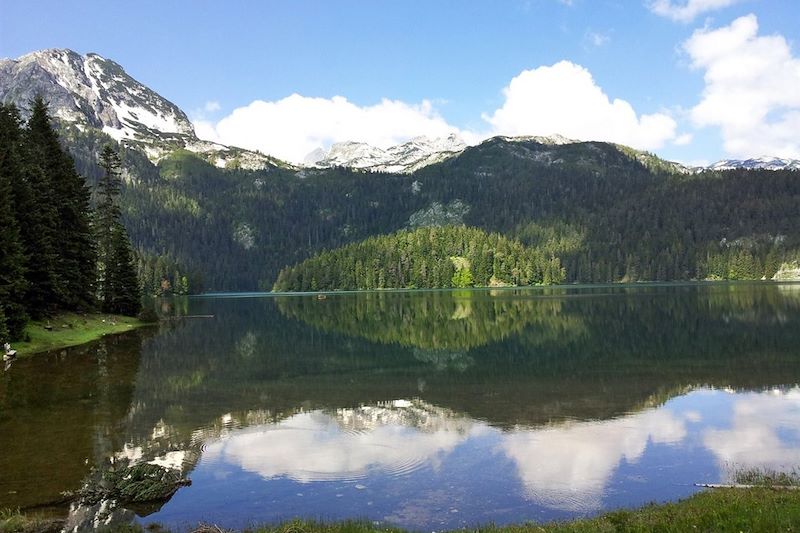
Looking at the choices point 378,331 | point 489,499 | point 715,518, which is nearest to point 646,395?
point 489,499

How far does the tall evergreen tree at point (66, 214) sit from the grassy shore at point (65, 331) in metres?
2.20

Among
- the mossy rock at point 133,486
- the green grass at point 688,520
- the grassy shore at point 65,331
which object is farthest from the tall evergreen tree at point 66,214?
the green grass at point 688,520

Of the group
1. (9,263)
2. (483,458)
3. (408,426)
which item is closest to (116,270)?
(9,263)

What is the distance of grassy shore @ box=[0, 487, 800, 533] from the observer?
12.5 metres

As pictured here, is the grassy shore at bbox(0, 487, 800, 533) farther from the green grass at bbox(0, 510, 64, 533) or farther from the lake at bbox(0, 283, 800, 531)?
the lake at bbox(0, 283, 800, 531)

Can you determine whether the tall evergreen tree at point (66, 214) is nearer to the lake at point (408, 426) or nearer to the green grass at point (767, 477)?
the lake at point (408, 426)

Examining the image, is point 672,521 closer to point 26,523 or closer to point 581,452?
point 581,452

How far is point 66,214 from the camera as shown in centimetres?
6556

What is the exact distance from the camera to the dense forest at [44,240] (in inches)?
1822

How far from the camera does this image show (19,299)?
49938mm

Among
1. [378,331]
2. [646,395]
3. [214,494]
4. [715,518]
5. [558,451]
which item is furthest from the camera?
[378,331]

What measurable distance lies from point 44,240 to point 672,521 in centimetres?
5583

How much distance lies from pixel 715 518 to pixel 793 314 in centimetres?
7484

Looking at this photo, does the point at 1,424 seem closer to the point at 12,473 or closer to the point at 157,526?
the point at 12,473
